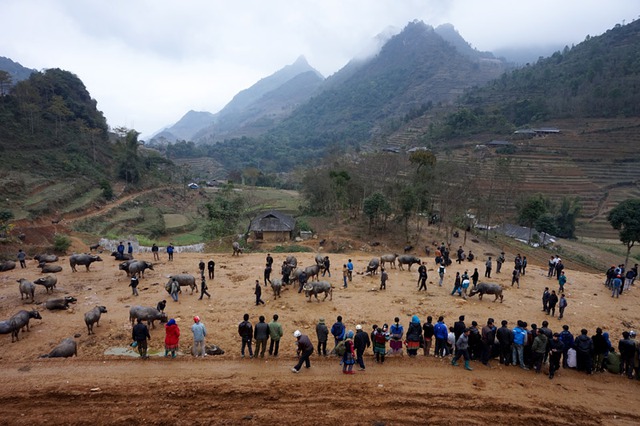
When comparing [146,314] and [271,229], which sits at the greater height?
[271,229]

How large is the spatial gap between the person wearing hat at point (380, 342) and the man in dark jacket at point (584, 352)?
209 inches

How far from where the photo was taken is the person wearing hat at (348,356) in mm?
9758

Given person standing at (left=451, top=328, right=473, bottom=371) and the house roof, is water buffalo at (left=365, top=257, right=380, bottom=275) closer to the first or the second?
person standing at (left=451, top=328, right=473, bottom=371)

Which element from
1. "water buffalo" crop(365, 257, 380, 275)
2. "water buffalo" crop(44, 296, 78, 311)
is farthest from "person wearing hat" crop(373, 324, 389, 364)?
"water buffalo" crop(44, 296, 78, 311)

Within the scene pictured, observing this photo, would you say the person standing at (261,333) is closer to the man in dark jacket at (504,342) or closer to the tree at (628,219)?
the man in dark jacket at (504,342)

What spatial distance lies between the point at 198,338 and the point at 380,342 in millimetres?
5257

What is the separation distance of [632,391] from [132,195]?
59046 mm

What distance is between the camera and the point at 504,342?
1038 centimetres

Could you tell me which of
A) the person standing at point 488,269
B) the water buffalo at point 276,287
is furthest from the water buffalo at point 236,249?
the person standing at point 488,269

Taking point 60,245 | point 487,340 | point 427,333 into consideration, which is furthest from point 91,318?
point 60,245

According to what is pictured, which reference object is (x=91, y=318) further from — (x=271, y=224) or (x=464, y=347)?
(x=271, y=224)

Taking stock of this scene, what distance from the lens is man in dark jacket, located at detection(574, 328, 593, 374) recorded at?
10.0 m

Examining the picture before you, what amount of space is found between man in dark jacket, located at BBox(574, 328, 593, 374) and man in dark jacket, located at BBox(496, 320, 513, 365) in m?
1.79

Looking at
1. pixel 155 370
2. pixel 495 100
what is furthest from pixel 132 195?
pixel 495 100
